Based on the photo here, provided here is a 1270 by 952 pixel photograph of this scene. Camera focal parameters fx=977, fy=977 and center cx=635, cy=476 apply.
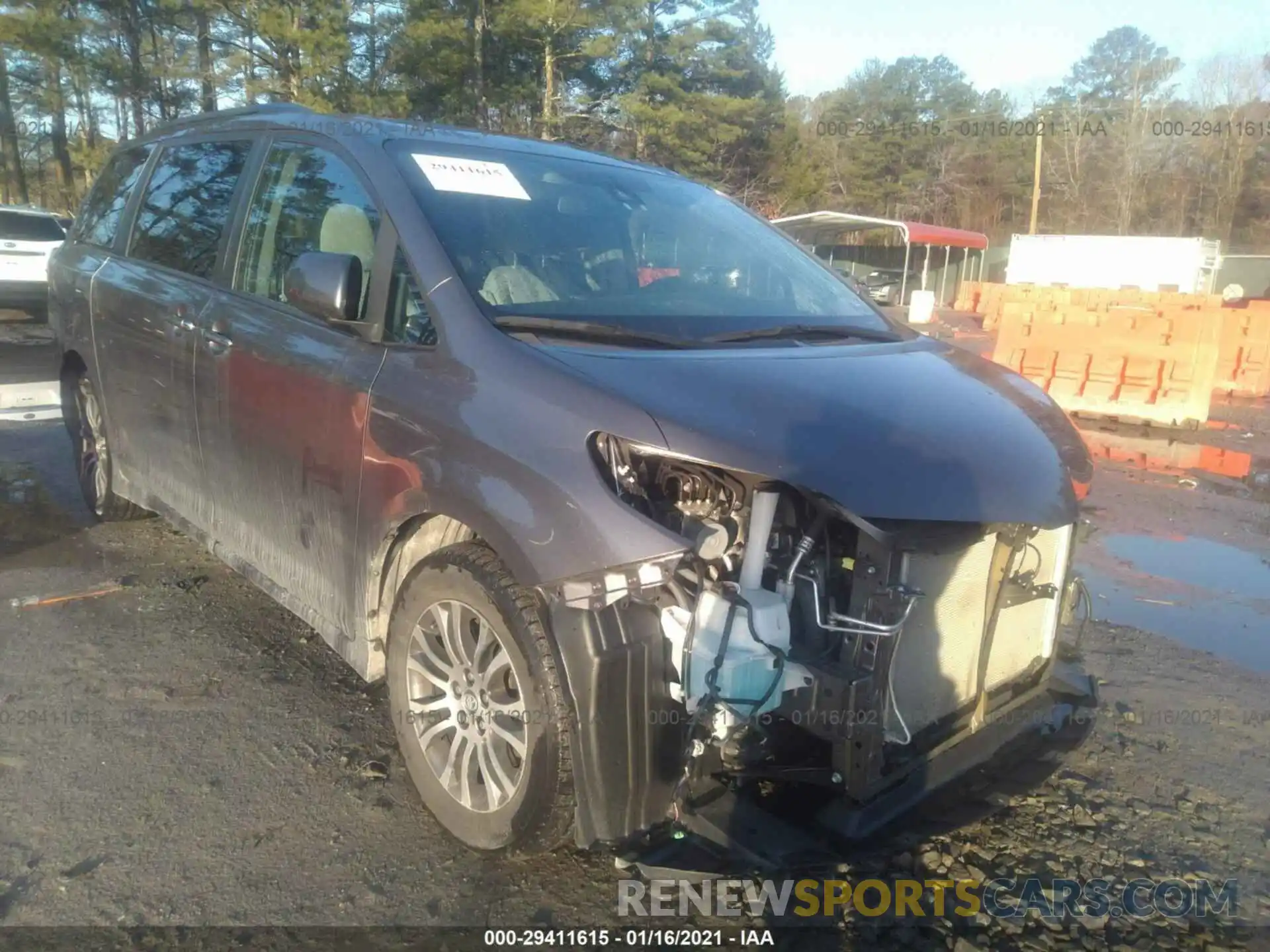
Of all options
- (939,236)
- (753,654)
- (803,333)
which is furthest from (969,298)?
(753,654)

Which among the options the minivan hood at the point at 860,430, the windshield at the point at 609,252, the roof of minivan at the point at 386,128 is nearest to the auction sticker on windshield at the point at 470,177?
the windshield at the point at 609,252

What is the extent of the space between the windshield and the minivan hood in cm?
34

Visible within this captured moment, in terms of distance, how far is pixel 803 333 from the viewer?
3.23 m

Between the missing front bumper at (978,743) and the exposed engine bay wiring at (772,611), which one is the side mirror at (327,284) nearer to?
the exposed engine bay wiring at (772,611)

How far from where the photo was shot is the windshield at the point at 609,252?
300 cm

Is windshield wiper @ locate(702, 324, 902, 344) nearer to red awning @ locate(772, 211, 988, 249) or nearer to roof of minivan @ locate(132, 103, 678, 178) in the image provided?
roof of minivan @ locate(132, 103, 678, 178)

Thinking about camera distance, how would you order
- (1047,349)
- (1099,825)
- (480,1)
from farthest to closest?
(480,1) < (1047,349) < (1099,825)

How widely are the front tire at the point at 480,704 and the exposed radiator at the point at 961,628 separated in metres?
0.89

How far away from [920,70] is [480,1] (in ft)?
113

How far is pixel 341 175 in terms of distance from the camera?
11.0 ft

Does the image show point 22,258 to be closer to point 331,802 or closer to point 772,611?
point 331,802

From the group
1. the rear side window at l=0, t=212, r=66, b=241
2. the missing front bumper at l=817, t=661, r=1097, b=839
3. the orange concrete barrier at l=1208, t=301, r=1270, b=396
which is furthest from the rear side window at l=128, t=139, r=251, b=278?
the orange concrete barrier at l=1208, t=301, r=1270, b=396

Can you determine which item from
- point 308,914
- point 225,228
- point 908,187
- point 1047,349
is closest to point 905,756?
point 308,914

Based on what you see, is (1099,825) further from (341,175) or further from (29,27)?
(29,27)
